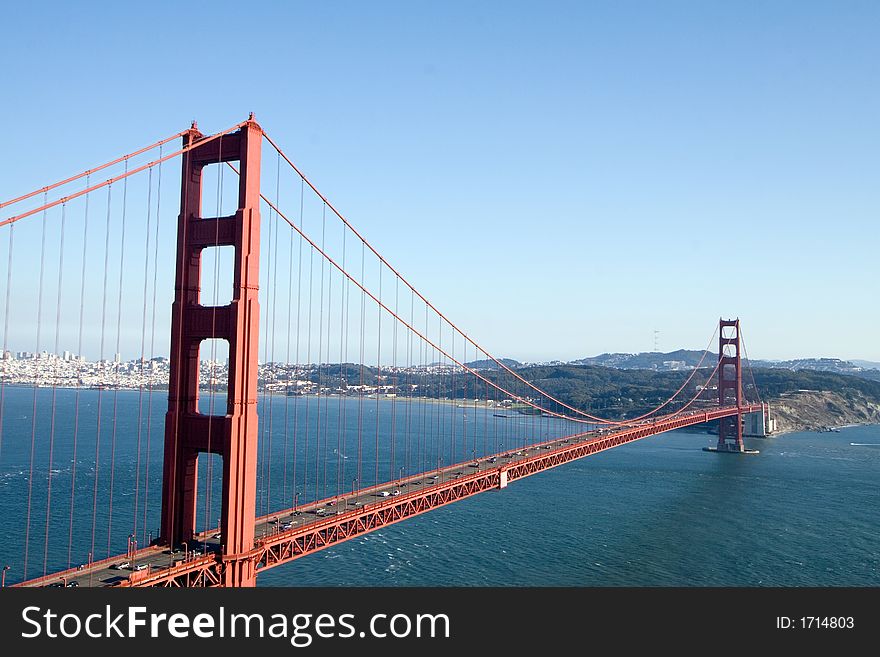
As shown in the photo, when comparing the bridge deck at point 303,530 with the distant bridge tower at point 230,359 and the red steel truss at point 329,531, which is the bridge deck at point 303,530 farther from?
the distant bridge tower at point 230,359

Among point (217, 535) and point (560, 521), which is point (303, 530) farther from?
point (560, 521)

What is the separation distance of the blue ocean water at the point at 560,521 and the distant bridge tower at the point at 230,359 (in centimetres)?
659

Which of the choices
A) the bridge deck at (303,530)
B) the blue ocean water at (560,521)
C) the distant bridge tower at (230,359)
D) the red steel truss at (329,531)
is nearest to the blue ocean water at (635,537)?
the blue ocean water at (560,521)

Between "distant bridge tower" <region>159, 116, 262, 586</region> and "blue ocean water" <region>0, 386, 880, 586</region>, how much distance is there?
6.59m

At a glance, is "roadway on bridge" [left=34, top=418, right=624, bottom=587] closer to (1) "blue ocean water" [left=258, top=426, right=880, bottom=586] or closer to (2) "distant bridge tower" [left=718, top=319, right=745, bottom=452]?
(1) "blue ocean water" [left=258, top=426, right=880, bottom=586]

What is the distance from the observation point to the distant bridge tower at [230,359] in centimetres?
1867

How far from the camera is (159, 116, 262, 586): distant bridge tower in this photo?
61.3 feet

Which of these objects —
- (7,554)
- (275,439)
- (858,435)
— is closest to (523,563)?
(7,554)

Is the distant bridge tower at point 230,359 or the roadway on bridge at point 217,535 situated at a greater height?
the distant bridge tower at point 230,359

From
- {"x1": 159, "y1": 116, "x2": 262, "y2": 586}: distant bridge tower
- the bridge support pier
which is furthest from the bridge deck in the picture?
the bridge support pier

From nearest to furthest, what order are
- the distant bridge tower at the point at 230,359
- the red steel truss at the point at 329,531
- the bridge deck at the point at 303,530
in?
1. the bridge deck at the point at 303,530
2. the red steel truss at the point at 329,531
3. the distant bridge tower at the point at 230,359

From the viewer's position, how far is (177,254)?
20.2m
